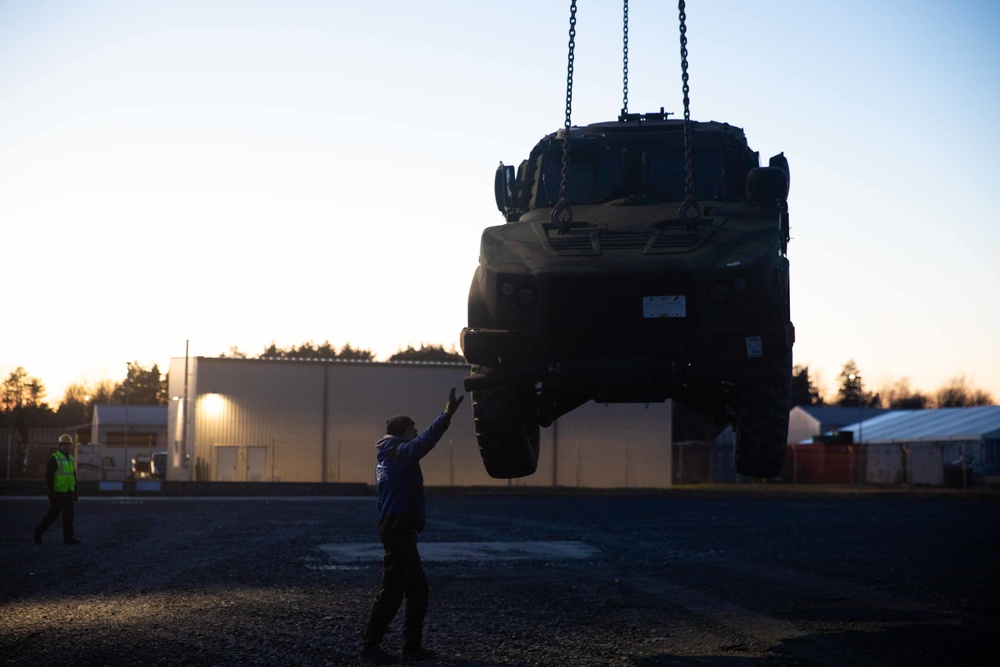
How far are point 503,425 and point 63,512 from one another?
15349 mm

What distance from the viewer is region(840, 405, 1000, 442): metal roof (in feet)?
180

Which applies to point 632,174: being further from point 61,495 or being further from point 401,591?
point 61,495

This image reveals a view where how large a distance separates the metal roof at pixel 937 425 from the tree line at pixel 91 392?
29.1 m

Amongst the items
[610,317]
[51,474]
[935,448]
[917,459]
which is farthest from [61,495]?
[917,459]

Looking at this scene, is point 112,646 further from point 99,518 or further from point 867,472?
point 867,472

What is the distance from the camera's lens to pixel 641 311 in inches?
263

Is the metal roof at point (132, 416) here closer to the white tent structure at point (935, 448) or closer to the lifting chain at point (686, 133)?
the white tent structure at point (935, 448)

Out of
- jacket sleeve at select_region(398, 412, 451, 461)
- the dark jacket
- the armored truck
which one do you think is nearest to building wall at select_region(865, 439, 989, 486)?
the dark jacket

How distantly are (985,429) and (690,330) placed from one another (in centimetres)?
5297

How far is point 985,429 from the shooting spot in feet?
178

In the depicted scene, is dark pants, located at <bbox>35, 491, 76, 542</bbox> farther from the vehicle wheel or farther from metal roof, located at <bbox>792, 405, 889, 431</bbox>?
metal roof, located at <bbox>792, 405, 889, 431</bbox>

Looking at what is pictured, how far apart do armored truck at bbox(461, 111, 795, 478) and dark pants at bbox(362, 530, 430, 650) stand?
2.85m

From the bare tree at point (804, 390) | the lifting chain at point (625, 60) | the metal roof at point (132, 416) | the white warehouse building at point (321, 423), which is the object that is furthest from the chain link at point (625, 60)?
the bare tree at point (804, 390)

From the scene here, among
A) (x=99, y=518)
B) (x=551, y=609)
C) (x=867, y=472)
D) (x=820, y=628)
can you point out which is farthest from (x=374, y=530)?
(x=867, y=472)
